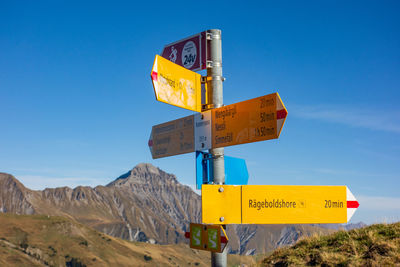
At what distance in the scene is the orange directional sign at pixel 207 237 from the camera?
670 cm

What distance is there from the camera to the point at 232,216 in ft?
23.0

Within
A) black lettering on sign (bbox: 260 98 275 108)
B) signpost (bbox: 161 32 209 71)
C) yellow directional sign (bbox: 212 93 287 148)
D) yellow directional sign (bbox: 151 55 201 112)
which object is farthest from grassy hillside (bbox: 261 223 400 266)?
signpost (bbox: 161 32 209 71)

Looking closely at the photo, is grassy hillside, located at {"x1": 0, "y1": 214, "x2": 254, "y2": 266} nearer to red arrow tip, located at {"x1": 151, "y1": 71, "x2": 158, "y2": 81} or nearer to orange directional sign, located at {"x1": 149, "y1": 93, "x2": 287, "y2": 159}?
orange directional sign, located at {"x1": 149, "y1": 93, "x2": 287, "y2": 159}

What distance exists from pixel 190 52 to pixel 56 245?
168012mm

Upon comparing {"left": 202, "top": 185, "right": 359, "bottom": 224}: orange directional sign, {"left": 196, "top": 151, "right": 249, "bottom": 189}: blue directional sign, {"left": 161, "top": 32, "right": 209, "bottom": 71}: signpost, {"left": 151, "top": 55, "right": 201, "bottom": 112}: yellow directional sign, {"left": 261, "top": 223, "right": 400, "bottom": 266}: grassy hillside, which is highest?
{"left": 161, "top": 32, "right": 209, "bottom": 71}: signpost

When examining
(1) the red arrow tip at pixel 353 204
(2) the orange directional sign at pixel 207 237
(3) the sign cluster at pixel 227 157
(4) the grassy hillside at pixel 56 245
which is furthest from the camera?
(4) the grassy hillside at pixel 56 245

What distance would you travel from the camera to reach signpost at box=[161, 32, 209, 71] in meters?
8.30

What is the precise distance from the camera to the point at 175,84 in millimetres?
7789

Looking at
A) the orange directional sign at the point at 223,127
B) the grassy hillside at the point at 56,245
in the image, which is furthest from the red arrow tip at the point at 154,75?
the grassy hillside at the point at 56,245

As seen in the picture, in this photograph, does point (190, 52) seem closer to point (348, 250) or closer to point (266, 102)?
point (266, 102)

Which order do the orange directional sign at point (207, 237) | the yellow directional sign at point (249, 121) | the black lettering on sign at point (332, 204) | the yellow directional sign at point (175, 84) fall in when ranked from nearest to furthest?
the orange directional sign at point (207, 237) → the yellow directional sign at point (249, 121) → the yellow directional sign at point (175, 84) → the black lettering on sign at point (332, 204)

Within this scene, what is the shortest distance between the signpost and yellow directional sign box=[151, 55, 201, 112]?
12.5 inches

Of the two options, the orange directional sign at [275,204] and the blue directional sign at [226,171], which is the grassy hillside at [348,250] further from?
the blue directional sign at [226,171]

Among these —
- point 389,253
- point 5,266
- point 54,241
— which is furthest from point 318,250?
point 54,241
